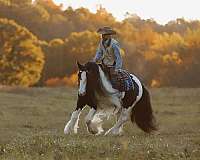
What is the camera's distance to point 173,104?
1379 inches

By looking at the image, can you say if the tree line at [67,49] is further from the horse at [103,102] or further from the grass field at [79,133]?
the horse at [103,102]

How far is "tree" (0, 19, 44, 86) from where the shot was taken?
61625 mm

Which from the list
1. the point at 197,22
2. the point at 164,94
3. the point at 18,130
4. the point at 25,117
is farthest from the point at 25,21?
the point at 18,130

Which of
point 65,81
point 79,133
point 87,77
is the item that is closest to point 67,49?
point 65,81

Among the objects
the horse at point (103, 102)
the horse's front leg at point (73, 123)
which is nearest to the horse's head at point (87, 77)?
the horse at point (103, 102)

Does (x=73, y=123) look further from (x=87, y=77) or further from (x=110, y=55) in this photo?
(x=110, y=55)

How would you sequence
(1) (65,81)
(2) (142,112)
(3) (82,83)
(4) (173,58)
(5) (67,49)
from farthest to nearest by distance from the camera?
(4) (173,58)
(5) (67,49)
(1) (65,81)
(2) (142,112)
(3) (82,83)

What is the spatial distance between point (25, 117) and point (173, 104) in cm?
1096

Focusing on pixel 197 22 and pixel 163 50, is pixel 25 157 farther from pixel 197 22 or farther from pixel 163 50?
pixel 197 22

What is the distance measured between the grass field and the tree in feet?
62.2

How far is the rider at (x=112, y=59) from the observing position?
15219 mm

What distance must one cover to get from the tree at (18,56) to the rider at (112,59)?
151 ft

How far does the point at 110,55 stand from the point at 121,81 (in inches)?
29.0

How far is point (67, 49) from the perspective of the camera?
69.4m
